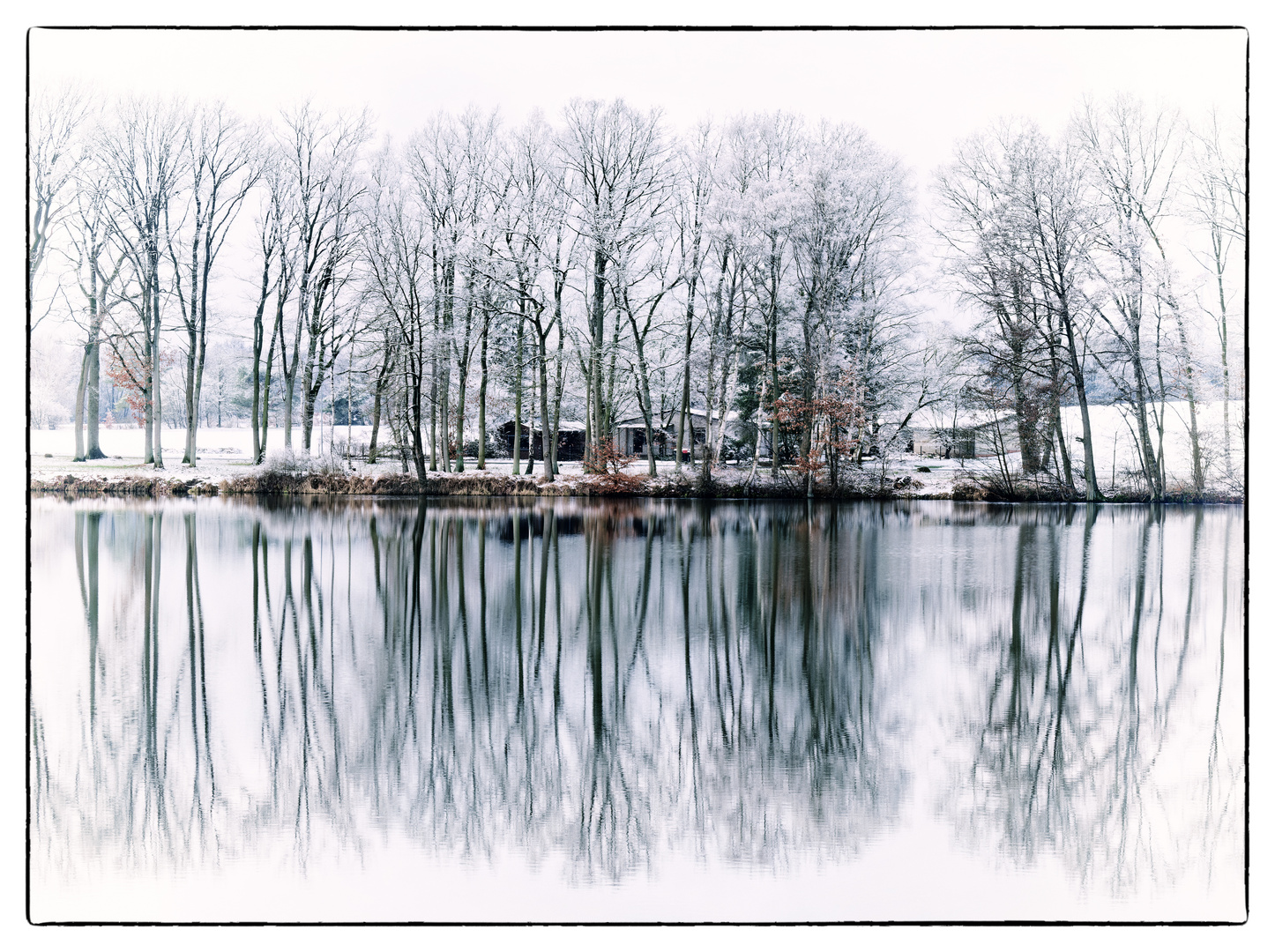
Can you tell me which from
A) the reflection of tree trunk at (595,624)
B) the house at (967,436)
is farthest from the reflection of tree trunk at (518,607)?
the house at (967,436)

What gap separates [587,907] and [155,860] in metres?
2.11

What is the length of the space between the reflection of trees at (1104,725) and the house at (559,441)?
10.9 metres

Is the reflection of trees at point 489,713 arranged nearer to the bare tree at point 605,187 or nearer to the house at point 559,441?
the bare tree at point 605,187

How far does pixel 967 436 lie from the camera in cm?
1716

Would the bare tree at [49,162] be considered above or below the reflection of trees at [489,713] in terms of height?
above

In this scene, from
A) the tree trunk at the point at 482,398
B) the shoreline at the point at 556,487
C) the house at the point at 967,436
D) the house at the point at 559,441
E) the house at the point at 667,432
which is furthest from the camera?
the house at the point at 559,441

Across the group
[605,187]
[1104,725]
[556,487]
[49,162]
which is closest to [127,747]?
[1104,725]

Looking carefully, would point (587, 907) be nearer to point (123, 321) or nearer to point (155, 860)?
point (155, 860)

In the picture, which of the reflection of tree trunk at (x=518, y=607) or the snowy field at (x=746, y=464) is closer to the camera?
the reflection of tree trunk at (x=518, y=607)

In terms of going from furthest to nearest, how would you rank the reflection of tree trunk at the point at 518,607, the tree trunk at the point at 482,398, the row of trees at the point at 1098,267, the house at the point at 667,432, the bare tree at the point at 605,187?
the tree trunk at the point at 482,398 → the house at the point at 667,432 → the bare tree at the point at 605,187 → the row of trees at the point at 1098,267 → the reflection of tree trunk at the point at 518,607

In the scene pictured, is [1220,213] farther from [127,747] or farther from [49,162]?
[49,162]

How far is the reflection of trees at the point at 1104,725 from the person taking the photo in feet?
16.4

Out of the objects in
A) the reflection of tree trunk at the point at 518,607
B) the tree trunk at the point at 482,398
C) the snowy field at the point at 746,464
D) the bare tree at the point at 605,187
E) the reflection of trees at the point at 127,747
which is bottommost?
the reflection of trees at the point at 127,747

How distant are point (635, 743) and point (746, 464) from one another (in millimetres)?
13144
